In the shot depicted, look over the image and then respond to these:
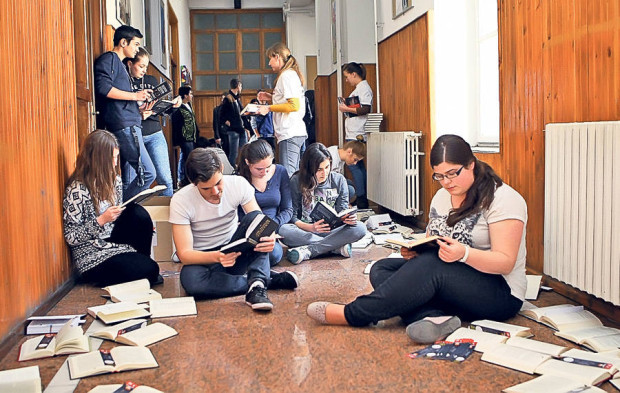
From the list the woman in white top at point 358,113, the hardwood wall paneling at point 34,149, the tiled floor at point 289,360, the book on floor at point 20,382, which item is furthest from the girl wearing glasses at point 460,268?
the woman in white top at point 358,113

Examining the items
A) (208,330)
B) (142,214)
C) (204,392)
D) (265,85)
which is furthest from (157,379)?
(265,85)

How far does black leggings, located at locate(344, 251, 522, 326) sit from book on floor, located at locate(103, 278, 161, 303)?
1183mm

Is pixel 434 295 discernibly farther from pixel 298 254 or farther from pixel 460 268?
pixel 298 254

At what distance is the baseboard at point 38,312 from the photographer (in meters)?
2.77

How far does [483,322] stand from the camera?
111 inches

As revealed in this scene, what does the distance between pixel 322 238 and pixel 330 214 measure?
1.29ft

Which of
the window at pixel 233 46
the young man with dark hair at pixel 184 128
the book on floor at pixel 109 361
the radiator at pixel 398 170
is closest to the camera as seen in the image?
the book on floor at pixel 109 361

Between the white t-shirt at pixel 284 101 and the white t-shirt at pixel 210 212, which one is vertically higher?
the white t-shirt at pixel 284 101

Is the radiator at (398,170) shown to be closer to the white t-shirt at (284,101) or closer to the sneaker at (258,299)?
the white t-shirt at (284,101)

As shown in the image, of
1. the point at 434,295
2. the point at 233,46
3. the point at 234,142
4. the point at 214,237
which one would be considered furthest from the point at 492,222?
the point at 233,46

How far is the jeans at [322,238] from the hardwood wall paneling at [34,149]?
1.46 meters

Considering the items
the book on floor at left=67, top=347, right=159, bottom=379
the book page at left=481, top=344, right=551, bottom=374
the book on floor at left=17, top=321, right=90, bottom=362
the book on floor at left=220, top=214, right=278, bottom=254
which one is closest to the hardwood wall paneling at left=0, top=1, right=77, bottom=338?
the book on floor at left=17, top=321, right=90, bottom=362

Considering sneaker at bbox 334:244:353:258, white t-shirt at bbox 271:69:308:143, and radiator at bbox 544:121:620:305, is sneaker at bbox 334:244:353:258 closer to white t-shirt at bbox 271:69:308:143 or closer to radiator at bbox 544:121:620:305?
white t-shirt at bbox 271:69:308:143

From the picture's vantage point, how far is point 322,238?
483 cm
